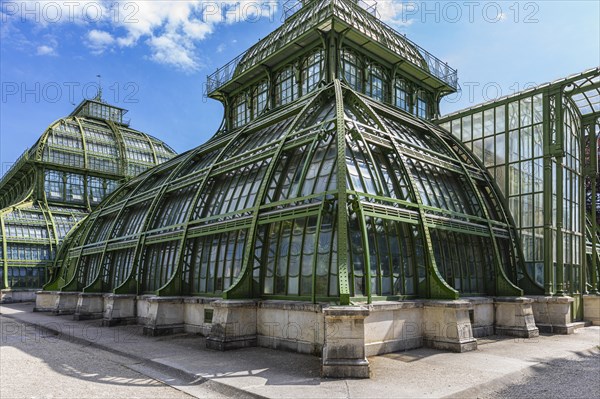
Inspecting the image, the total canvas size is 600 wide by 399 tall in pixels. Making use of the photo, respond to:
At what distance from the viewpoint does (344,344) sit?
49.6 feet

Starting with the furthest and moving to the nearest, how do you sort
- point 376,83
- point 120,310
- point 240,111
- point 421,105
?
point 240,111 → point 421,105 → point 376,83 → point 120,310

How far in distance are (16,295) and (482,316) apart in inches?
2089

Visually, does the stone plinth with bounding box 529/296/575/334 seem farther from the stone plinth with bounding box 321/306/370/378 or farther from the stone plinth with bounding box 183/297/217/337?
the stone plinth with bounding box 183/297/217/337

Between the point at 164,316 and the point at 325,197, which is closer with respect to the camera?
the point at 325,197

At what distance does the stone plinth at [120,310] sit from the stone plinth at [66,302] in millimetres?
10782

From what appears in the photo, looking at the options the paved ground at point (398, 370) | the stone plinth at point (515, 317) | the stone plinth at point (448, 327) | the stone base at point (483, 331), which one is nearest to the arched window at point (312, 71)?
the stone plinth at point (448, 327)

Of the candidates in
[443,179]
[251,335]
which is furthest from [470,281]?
[251,335]

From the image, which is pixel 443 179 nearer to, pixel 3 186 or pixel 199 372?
pixel 199 372

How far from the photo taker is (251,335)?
20.4m

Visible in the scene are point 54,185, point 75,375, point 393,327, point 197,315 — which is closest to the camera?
point 75,375

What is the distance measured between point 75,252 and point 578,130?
43.1 meters

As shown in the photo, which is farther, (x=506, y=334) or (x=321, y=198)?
(x=506, y=334)

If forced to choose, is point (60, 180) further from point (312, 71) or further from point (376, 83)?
point (376, 83)

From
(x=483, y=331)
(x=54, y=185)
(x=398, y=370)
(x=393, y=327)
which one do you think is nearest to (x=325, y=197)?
(x=393, y=327)
